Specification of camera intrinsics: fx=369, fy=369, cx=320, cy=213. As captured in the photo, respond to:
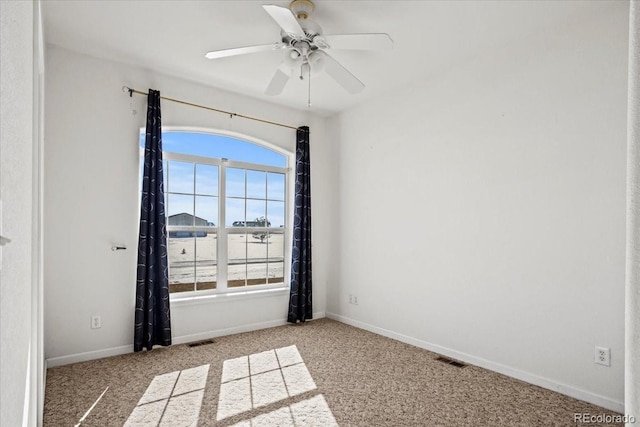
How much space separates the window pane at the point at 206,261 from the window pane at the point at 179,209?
0.21 meters

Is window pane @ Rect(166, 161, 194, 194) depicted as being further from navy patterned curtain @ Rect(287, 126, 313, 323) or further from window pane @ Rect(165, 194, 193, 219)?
navy patterned curtain @ Rect(287, 126, 313, 323)

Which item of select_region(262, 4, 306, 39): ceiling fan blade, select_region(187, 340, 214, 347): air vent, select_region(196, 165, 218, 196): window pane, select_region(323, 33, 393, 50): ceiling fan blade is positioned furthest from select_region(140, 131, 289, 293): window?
select_region(323, 33, 393, 50): ceiling fan blade

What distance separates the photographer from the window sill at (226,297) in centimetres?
→ 383

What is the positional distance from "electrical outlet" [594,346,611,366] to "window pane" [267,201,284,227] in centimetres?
338

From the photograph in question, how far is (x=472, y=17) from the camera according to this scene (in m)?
2.73

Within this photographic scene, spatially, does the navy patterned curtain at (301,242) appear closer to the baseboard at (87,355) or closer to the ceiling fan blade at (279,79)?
the ceiling fan blade at (279,79)

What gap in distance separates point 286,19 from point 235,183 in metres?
2.47

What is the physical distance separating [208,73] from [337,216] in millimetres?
2321

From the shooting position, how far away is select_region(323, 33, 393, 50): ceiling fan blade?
2.30m

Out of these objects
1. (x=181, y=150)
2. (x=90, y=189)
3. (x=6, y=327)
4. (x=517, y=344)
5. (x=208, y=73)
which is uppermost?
(x=208, y=73)

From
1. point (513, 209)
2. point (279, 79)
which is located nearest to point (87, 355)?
point (279, 79)

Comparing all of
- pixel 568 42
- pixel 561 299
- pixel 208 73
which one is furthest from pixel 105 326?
pixel 568 42

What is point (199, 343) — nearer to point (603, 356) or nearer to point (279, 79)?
point (279, 79)

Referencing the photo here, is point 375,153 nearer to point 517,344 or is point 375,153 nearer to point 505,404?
point 517,344
